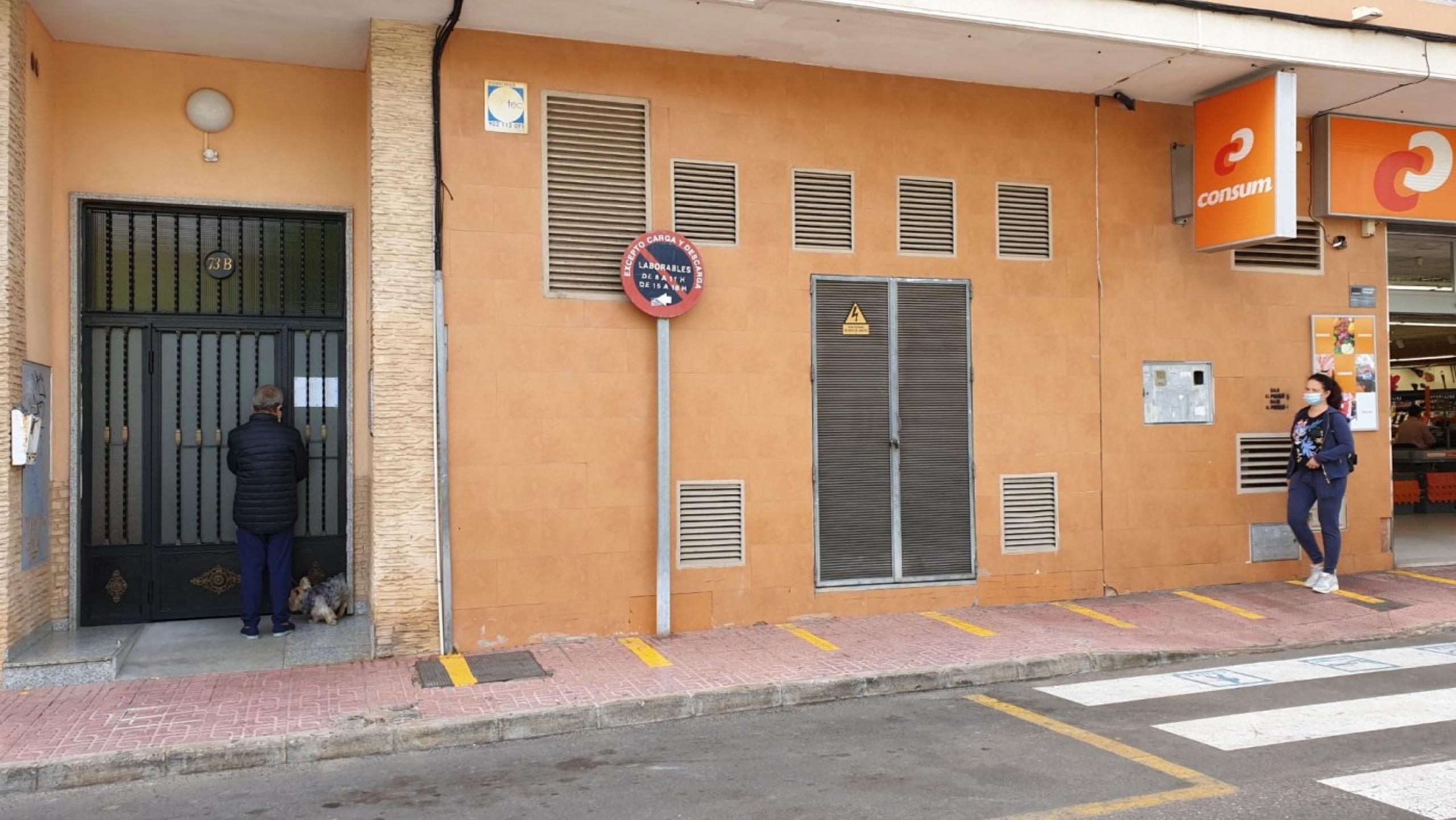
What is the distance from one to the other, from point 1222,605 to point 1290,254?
3.62 meters

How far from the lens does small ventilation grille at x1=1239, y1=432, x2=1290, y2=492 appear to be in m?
10.4

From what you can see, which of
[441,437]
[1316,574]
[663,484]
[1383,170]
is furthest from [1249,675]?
[1383,170]

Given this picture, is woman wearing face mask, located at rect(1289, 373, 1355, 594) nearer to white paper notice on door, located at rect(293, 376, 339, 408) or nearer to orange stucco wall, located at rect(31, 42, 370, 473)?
orange stucco wall, located at rect(31, 42, 370, 473)

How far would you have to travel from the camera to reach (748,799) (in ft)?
16.7

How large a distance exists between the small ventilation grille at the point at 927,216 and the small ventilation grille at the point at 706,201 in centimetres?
153

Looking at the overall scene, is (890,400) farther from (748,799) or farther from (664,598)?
(748,799)

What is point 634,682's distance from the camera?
708cm

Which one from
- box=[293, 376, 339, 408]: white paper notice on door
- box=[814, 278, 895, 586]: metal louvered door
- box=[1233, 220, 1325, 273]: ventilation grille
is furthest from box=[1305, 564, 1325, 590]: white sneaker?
box=[293, 376, 339, 408]: white paper notice on door

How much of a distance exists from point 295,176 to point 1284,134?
26.8ft

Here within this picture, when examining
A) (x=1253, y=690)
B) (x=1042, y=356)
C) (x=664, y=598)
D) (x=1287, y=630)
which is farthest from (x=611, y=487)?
(x=1287, y=630)

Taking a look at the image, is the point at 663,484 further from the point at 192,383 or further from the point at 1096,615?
the point at 192,383

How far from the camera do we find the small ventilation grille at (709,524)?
8.63 metres

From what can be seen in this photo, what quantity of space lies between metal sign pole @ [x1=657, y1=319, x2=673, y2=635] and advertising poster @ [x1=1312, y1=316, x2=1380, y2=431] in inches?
261

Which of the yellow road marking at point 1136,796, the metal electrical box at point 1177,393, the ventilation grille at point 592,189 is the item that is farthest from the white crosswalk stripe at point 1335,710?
the ventilation grille at point 592,189
